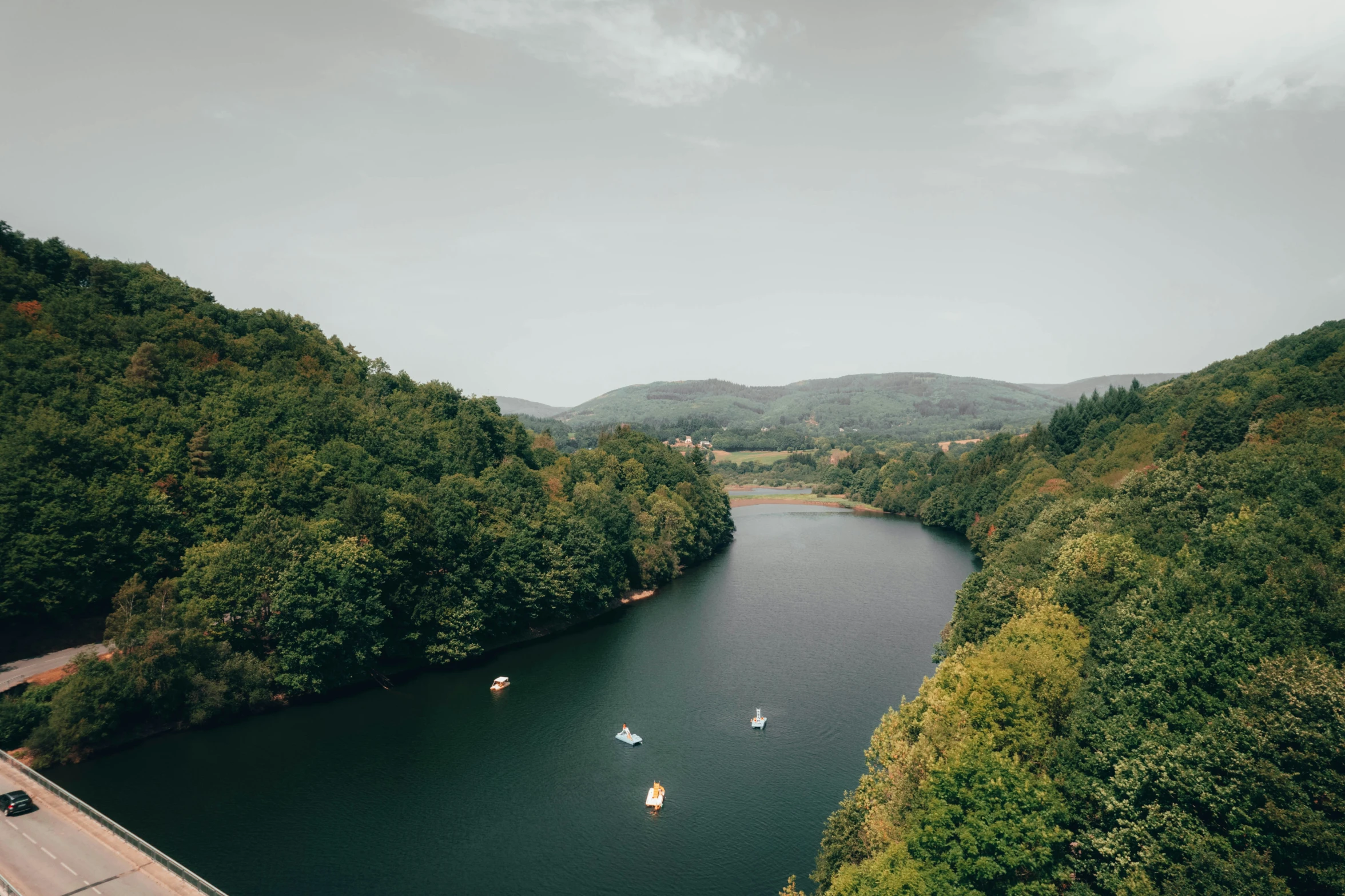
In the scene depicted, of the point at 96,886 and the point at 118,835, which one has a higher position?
the point at 118,835

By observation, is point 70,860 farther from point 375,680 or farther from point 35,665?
point 375,680

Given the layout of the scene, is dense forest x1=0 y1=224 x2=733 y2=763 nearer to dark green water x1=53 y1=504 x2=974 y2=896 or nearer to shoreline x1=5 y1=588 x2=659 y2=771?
shoreline x1=5 y1=588 x2=659 y2=771

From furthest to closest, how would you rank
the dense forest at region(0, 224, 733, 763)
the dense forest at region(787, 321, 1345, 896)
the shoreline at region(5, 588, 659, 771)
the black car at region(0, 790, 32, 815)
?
the dense forest at region(0, 224, 733, 763)
the shoreline at region(5, 588, 659, 771)
the black car at region(0, 790, 32, 815)
the dense forest at region(787, 321, 1345, 896)

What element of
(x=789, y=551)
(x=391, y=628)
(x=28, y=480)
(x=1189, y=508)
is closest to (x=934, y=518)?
(x=789, y=551)

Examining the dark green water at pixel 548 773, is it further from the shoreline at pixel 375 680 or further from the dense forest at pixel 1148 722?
the dense forest at pixel 1148 722

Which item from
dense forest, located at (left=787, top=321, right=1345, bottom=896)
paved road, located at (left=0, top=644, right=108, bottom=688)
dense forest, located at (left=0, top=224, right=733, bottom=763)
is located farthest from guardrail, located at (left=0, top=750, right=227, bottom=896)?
dense forest, located at (left=787, top=321, right=1345, bottom=896)

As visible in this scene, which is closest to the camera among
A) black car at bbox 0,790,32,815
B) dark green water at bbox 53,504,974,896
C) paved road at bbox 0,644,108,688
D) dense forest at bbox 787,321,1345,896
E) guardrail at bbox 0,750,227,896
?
dense forest at bbox 787,321,1345,896

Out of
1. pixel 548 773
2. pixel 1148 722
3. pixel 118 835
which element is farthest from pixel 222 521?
pixel 1148 722

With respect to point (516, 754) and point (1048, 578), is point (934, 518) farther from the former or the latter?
point (516, 754)
